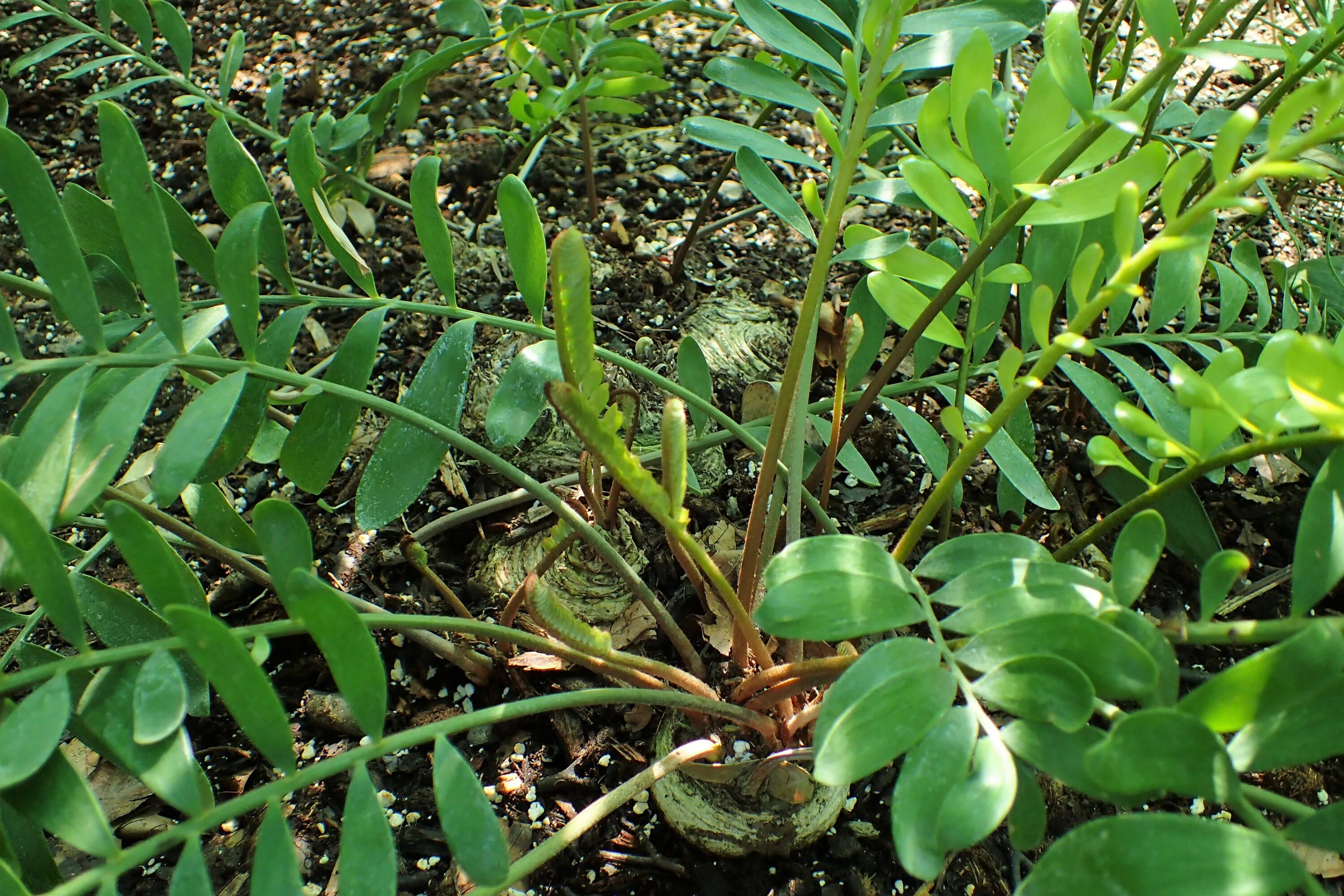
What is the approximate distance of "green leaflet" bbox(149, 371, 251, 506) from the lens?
49cm

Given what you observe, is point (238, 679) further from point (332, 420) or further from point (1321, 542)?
point (1321, 542)

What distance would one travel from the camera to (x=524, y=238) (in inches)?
26.0

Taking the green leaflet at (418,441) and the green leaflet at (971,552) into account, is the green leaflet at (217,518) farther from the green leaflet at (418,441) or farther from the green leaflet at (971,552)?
the green leaflet at (971,552)

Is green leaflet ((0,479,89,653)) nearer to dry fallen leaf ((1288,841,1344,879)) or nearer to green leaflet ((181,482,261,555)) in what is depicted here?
green leaflet ((181,482,261,555))

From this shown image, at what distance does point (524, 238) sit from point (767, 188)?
0.75ft

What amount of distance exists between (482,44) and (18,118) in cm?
112

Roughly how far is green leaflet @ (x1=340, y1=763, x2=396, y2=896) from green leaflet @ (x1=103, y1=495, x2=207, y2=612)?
16 centimetres

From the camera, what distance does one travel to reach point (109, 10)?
1.03 m

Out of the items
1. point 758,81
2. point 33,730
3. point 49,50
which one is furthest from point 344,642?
point 49,50

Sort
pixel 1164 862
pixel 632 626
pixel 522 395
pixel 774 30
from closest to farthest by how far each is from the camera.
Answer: pixel 1164 862
pixel 522 395
pixel 774 30
pixel 632 626

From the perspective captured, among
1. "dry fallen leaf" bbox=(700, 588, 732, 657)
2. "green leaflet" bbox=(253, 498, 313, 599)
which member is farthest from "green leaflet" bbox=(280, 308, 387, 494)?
"dry fallen leaf" bbox=(700, 588, 732, 657)

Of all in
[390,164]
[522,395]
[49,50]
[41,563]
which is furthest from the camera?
[390,164]

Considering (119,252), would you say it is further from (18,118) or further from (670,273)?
(18,118)

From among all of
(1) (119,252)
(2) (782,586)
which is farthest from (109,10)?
(2) (782,586)
